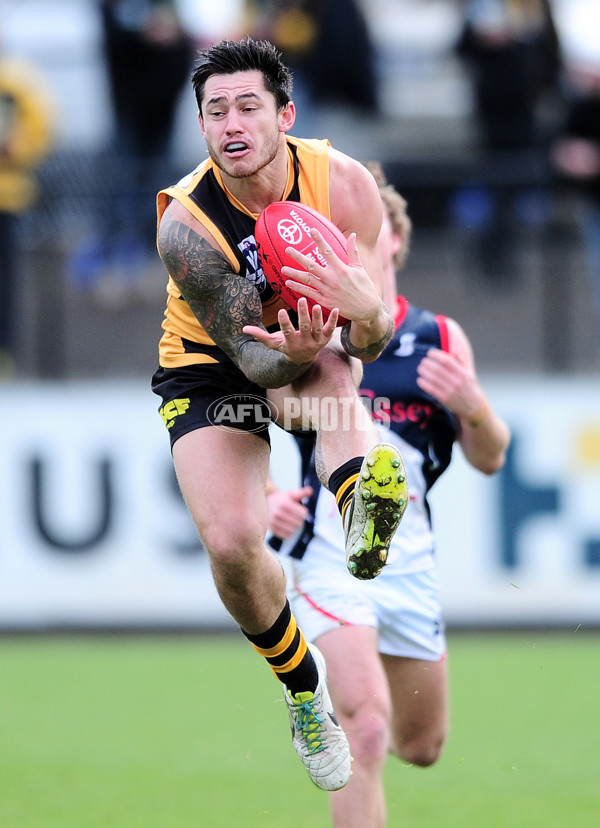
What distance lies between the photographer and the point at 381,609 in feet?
18.3

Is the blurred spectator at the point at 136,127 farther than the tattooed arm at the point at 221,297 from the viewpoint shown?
Yes

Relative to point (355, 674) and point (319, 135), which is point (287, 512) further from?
point (319, 135)

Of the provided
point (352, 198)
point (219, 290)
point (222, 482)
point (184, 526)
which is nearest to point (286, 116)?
point (352, 198)

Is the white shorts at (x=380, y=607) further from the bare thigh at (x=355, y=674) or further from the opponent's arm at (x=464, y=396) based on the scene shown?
the opponent's arm at (x=464, y=396)

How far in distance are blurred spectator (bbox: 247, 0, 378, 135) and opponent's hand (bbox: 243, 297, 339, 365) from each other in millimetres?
6871

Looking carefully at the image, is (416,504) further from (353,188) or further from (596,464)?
(596,464)

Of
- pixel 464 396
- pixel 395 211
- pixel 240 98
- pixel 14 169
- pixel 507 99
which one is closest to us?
pixel 240 98

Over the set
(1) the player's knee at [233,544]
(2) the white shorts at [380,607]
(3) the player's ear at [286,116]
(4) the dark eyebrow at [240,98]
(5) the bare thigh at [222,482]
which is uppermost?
(4) the dark eyebrow at [240,98]

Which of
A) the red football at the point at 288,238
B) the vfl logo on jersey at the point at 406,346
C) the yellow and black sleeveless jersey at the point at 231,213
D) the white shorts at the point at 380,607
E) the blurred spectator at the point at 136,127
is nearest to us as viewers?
the red football at the point at 288,238

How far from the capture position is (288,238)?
4.68m

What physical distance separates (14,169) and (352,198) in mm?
6771

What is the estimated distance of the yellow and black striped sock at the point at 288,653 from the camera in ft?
16.6

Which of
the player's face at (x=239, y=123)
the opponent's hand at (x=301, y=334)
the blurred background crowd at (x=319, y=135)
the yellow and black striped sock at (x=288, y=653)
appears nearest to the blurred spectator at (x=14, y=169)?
the blurred background crowd at (x=319, y=135)

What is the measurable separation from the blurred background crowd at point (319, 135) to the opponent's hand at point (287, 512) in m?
5.61
